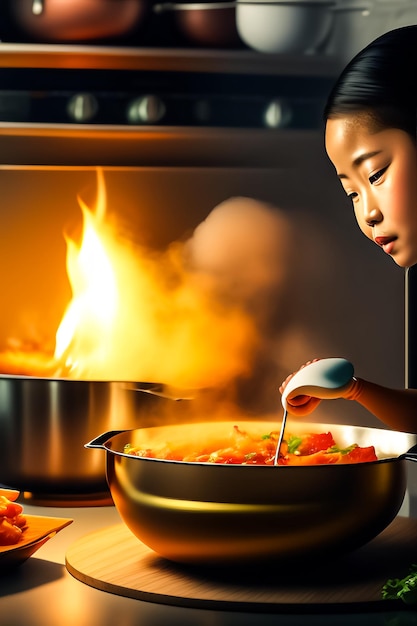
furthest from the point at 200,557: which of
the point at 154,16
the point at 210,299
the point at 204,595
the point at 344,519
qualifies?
the point at 154,16

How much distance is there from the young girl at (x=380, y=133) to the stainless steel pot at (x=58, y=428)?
12.0 inches

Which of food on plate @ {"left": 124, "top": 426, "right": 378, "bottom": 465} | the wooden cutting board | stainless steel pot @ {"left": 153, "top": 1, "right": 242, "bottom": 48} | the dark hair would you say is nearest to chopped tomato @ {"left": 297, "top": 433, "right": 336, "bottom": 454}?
food on plate @ {"left": 124, "top": 426, "right": 378, "bottom": 465}

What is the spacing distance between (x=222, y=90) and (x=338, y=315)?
50cm

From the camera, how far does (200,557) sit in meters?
0.94

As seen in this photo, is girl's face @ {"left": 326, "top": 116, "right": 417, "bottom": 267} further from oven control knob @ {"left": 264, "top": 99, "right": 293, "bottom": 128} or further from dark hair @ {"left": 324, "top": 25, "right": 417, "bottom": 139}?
oven control knob @ {"left": 264, "top": 99, "right": 293, "bottom": 128}

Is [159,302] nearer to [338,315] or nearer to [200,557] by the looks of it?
[338,315]

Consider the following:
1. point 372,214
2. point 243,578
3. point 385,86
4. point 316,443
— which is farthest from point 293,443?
point 385,86

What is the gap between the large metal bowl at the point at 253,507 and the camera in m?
0.91

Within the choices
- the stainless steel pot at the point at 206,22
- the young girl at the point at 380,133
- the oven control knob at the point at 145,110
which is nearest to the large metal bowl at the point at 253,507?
the young girl at the point at 380,133

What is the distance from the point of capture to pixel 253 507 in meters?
0.91

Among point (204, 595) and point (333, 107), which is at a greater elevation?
point (333, 107)

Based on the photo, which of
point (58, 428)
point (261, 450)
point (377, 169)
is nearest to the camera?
point (261, 450)

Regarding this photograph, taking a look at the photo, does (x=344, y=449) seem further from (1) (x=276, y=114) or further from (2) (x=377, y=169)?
(1) (x=276, y=114)

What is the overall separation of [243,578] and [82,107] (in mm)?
1000
